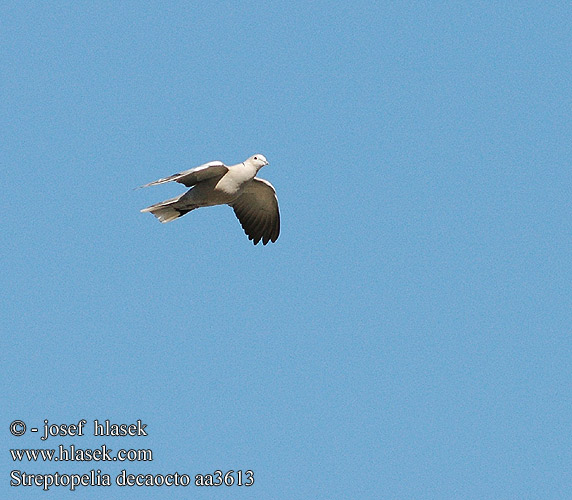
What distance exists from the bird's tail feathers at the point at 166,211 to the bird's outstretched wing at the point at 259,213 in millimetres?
1628

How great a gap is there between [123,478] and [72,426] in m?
1.41

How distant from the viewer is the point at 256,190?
26109mm

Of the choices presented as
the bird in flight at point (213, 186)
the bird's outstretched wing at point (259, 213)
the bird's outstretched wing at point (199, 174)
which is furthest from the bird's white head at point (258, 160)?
the bird's outstretched wing at point (259, 213)

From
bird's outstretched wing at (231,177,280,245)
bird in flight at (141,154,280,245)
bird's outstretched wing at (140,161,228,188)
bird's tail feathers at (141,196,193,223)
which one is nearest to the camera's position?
bird's outstretched wing at (140,161,228,188)

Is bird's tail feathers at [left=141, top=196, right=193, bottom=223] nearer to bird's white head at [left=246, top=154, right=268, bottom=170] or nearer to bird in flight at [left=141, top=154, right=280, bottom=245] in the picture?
bird in flight at [left=141, top=154, right=280, bottom=245]

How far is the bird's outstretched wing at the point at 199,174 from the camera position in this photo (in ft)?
76.9

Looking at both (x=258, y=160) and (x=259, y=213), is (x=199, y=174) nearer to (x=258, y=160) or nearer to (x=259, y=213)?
(x=258, y=160)

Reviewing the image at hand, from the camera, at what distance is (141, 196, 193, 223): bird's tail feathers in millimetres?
24750

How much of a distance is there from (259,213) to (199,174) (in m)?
3.18

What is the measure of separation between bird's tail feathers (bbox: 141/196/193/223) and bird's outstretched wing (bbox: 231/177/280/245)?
1628 mm

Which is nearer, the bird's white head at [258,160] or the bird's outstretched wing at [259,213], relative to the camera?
the bird's white head at [258,160]

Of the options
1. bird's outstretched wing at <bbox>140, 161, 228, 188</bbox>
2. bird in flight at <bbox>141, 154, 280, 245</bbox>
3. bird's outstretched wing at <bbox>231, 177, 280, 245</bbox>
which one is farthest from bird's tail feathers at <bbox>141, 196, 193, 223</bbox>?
bird's outstretched wing at <bbox>231, 177, 280, 245</bbox>

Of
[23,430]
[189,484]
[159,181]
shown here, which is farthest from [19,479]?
[159,181]

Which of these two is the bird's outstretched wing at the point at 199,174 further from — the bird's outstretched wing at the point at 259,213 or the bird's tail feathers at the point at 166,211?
the bird's outstretched wing at the point at 259,213
